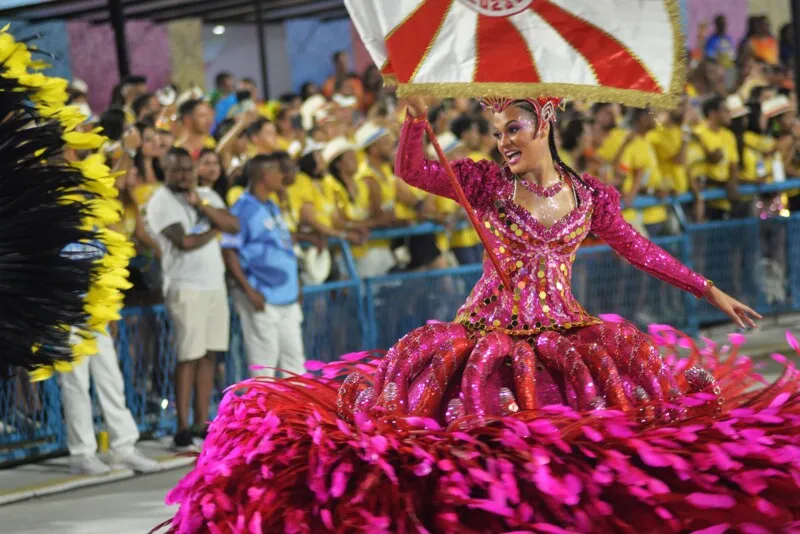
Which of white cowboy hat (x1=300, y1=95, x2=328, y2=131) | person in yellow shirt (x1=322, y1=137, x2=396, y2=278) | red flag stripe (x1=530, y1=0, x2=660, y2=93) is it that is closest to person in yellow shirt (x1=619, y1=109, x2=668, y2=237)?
person in yellow shirt (x1=322, y1=137, x2=396, y2=278)

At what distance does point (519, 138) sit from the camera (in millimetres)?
4281

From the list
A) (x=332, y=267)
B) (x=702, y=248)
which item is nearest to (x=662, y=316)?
(x=702, y=248)

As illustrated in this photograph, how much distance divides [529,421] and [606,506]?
350mm

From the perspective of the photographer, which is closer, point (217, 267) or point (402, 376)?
point (402, 376)

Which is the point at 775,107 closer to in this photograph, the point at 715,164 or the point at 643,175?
the point at 715,164

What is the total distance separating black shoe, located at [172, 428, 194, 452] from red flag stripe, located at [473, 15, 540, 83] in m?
3.82

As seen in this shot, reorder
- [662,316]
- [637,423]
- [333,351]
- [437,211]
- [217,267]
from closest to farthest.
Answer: [637,423] → [217,267] → [333,351] → [437,211] → [662,316]

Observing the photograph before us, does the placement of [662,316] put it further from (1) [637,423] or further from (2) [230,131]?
(1) [637,423]

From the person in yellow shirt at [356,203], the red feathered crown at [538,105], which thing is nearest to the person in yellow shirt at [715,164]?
the person in yellow shirt at [356,203]

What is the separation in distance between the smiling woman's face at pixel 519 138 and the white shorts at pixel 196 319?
3.38 m

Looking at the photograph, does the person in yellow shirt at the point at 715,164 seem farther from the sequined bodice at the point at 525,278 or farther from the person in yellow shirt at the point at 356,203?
the sequined bodice at the point at 525,278

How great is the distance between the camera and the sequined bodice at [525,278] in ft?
13.9

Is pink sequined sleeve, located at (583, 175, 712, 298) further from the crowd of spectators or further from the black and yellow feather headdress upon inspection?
the black and yellow feather headdress

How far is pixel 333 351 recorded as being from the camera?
8367 millimetres
